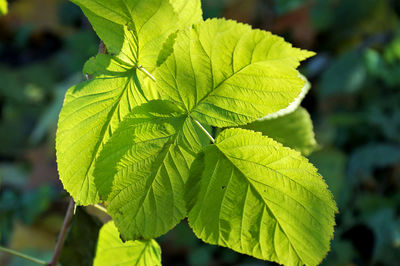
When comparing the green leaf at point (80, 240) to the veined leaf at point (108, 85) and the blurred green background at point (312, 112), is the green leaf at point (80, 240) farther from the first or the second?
the blurred green background at point (312, 112)

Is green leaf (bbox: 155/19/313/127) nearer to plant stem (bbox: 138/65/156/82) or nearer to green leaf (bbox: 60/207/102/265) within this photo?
plant stem (bbox: 138/65/156/82)

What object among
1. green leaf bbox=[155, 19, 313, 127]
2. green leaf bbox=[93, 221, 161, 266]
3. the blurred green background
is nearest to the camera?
green leaf bbox=[155, 19, 313, 127]

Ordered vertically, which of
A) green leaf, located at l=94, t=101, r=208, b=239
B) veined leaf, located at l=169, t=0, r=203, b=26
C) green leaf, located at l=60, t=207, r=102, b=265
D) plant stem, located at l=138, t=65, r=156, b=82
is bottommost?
green leaf, located at l=60, t=207, r=102, b=265

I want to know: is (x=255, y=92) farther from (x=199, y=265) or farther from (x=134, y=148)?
(x=199, y=265)

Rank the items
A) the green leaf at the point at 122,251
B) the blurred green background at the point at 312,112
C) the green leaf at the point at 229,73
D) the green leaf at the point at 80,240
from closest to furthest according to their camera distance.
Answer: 1. the green leaf at the point at 229,73
2. the green leaf at the point at 122,251
3. the green leaf at the point at 80,240
4. the blurred green background at the point at 312,112

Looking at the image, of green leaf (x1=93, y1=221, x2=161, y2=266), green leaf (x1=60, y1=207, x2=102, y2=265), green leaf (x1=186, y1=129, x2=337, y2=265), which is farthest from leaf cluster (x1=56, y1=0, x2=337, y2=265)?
green leaf (x1=60, y1=207, x2=102, y2=265)

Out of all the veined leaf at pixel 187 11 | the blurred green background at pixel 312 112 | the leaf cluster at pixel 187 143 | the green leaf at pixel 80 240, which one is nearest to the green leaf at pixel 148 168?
the leaf cluster at pixel 187 143
